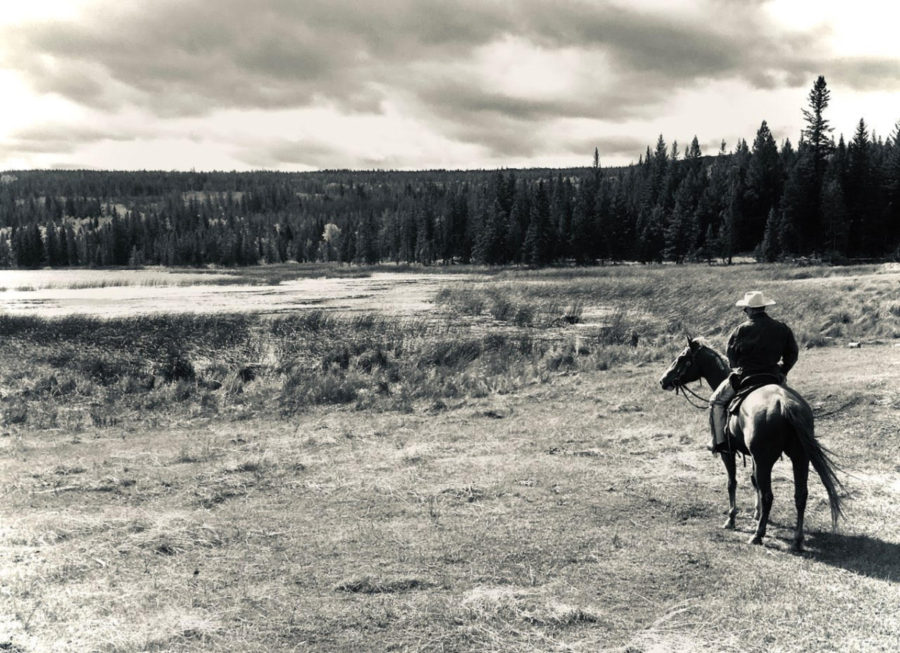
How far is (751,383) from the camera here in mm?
7379

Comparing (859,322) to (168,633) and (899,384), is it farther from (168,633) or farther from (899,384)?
(168,633)

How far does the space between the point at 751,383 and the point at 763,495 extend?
4.29 feet

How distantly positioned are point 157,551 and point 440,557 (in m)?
3.28

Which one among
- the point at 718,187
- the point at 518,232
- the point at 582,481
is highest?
the point at 718,187

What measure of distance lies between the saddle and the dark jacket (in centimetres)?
7

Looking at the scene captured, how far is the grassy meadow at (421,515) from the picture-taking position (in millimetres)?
5395

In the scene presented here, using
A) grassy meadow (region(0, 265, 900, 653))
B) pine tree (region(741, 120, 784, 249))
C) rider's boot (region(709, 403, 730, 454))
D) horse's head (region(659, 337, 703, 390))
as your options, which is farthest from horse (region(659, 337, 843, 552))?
pine tree (region(741, 120, 784, 249))

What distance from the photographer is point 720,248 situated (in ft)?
268

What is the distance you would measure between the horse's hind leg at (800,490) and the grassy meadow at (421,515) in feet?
0.59

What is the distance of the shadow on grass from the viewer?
6.16 metres

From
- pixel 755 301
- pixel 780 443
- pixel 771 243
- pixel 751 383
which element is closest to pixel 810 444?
pixel 780 443

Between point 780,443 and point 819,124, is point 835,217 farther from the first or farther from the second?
point 780,443

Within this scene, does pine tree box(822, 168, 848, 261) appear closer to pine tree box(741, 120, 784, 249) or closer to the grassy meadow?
pine tree box(741, 120, 784, 249)

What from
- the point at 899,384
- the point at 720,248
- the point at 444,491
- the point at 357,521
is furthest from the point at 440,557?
the point at 720,248
